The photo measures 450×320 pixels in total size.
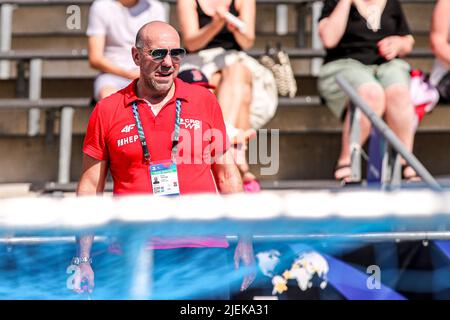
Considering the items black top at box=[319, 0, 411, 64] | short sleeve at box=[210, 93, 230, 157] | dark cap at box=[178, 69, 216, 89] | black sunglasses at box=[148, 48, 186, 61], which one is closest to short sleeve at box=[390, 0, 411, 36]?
black top at box=[319, 0, 411, 64]

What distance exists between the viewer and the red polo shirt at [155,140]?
3.25m

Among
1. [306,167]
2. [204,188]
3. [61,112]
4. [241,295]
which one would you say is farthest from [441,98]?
[241,295]

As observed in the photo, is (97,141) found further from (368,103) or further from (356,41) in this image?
(356,41)

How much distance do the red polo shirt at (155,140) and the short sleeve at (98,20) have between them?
7.13 ft

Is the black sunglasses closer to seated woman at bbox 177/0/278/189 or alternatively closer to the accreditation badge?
the accreditation badge

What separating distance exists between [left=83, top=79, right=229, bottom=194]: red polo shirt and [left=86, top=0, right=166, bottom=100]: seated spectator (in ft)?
6.84

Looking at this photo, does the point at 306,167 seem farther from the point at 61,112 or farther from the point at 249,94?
the point at 61,112

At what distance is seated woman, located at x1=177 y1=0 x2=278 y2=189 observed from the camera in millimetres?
5164

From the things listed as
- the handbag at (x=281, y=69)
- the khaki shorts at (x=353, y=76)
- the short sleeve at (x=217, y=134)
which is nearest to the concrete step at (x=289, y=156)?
the handbag at (x=281, y=69)

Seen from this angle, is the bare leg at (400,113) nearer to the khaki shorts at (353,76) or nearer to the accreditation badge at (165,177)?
the khaki shorts at (353,76)

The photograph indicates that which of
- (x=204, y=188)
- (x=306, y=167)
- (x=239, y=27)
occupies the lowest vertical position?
(x=306, y=167)

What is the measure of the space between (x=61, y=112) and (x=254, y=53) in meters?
1.24

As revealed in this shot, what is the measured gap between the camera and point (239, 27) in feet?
17.3
